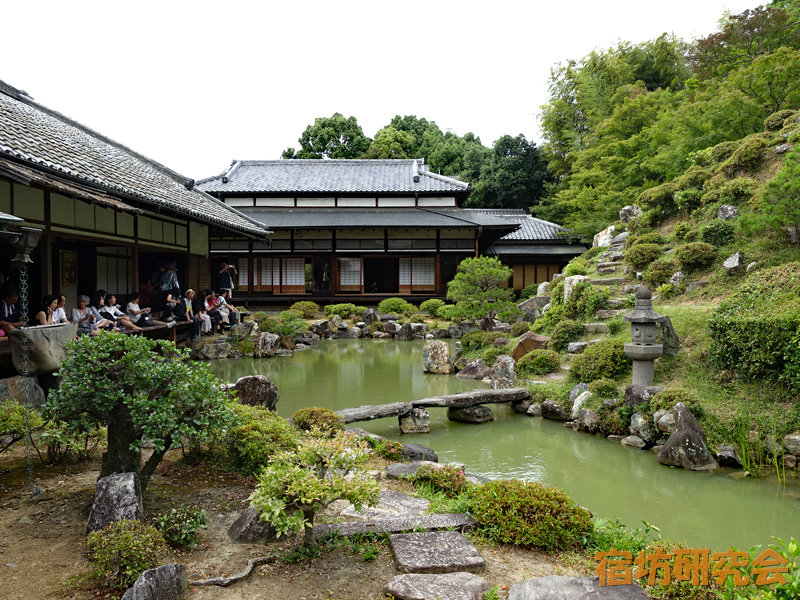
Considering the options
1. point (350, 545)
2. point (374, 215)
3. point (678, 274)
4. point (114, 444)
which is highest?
point (374, 215)

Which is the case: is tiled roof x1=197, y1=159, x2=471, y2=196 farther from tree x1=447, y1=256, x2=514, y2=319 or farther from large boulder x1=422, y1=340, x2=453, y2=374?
large boulder x1=422, y1=340, x2=453, y2=374

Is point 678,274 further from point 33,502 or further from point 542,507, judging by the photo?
point 33,502

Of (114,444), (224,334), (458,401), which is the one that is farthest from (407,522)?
(224,334)

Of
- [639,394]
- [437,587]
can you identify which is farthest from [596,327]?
[437,587]

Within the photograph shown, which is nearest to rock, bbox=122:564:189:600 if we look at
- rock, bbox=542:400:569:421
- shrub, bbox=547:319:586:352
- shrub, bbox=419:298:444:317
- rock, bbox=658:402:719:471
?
rock, bbox=658:402:719:471

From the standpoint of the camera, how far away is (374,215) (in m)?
24.9

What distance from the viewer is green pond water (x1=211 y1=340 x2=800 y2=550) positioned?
16.8 feet

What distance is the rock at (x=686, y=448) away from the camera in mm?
6461

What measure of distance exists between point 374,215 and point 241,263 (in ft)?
22.3

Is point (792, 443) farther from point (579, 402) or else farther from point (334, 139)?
point (334, 139)

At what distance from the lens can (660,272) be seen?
13109 millimetres

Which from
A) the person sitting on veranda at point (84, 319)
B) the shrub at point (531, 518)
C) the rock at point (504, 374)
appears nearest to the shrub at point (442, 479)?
the shrub at point (531, 518)

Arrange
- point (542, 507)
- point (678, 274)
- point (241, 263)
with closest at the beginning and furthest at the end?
point (542, 507) < point (678, 274) < point (241, 263)

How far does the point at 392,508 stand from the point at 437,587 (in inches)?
56.8
